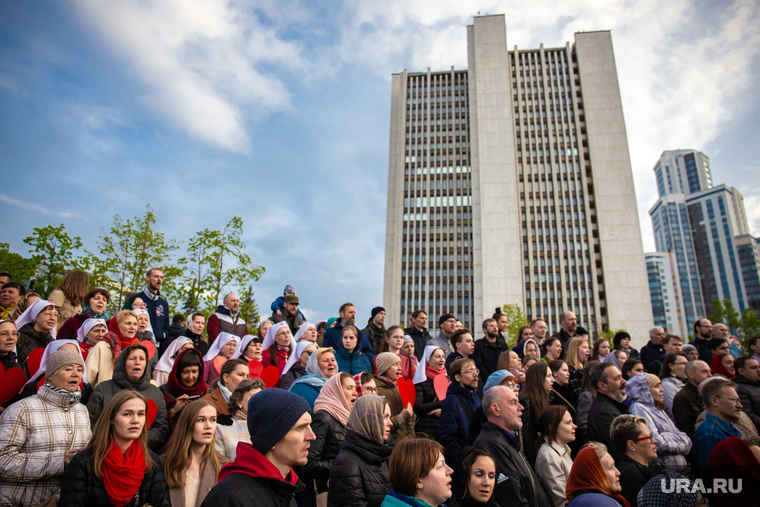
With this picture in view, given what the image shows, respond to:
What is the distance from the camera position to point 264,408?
2.29m

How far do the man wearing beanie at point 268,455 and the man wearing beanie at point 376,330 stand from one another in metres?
6.28

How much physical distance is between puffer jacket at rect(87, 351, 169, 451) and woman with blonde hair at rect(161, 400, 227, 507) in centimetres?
43

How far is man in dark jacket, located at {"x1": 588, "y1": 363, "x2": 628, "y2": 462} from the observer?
195 inches

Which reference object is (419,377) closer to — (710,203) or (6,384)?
(6,384)

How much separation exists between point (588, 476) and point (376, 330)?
573 centimetres

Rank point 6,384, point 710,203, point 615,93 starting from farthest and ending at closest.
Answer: point 710,203 < point 615,93 < point 6,384

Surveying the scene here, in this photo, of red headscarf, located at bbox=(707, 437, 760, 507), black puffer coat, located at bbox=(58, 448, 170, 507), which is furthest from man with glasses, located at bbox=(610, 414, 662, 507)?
→ black puffer coat, located at bbox=(58, 448, 170, 507)

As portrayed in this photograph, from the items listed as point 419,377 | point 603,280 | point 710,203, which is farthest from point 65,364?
point 710,203

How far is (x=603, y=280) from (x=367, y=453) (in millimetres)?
64820

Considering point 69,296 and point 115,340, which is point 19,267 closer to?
point 69,296

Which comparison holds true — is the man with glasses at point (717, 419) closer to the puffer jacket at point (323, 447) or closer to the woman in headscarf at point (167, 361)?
the puffer jacket at point (323, 447)

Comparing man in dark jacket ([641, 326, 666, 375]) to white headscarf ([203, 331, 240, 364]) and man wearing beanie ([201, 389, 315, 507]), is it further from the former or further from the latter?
man wearing beanie ([201, 389, 315, 507])

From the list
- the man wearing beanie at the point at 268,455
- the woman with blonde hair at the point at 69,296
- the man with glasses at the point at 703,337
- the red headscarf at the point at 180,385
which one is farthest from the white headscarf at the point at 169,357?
the man with glasses at the point at 703,337

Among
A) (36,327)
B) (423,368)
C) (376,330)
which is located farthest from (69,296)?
(423,368)
